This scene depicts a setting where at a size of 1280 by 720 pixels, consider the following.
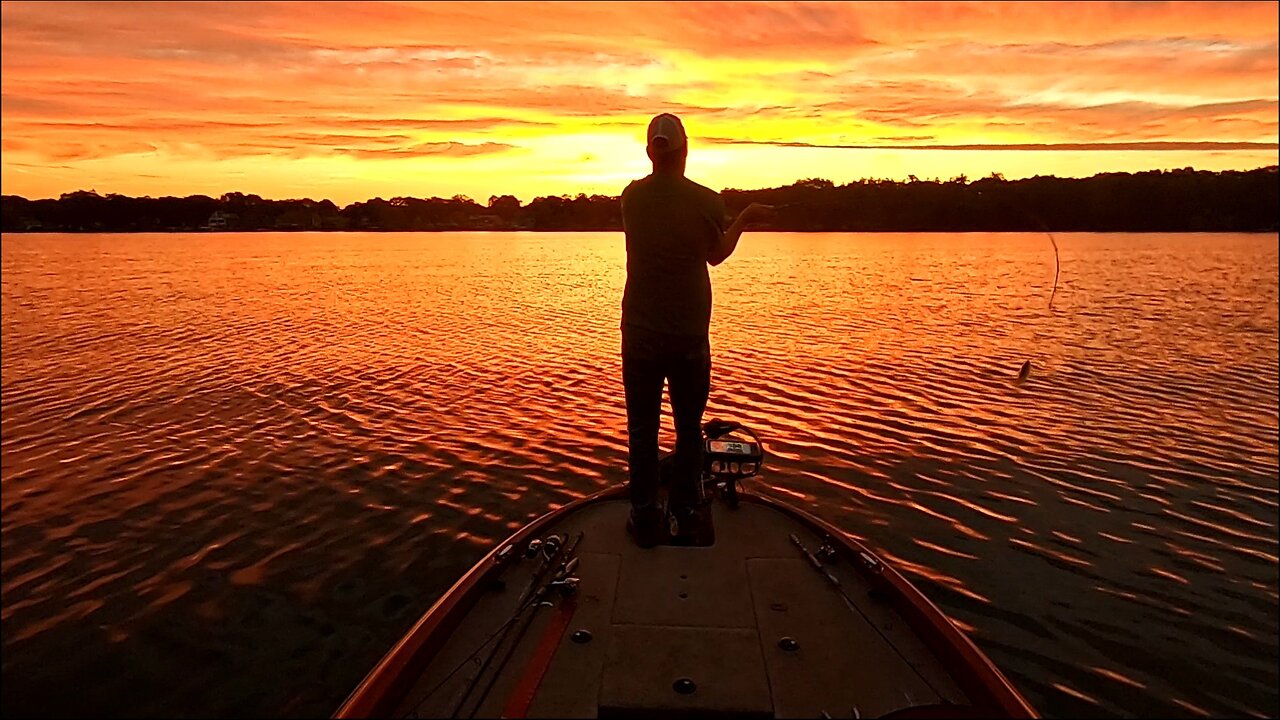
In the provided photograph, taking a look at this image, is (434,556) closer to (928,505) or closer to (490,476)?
(490,476)

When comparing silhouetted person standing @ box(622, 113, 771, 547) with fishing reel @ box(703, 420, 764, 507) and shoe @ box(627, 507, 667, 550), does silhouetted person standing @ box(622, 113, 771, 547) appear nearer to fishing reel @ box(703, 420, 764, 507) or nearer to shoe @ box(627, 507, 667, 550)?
shoe @ box(627, 507, 667, 550)

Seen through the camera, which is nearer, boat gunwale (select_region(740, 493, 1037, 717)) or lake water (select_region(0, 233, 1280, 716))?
boat gunwale (select_region(740, 493, 1037, 717))

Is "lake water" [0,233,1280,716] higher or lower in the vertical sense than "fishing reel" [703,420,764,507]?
lower

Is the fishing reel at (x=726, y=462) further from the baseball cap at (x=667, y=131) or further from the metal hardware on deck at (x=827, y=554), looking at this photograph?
the baseball cap at (x=667, y=131)

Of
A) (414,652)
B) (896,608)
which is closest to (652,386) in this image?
(896,608)

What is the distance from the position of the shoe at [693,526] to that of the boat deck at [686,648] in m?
0.15

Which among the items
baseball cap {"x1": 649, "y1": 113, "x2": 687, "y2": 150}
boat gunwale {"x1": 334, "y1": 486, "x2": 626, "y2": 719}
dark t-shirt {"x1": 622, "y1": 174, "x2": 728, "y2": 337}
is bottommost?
boat gunwale {"x1": 334, "y1": 486, "x2": 626, "y2": 719}

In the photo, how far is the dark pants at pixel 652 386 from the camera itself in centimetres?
632

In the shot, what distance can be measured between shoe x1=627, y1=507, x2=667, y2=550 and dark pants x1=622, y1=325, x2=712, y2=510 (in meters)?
0.06

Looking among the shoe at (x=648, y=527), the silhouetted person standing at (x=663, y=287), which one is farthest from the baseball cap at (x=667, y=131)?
the shoe at (x=648, y=527)

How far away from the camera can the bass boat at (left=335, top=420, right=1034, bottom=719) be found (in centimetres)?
437

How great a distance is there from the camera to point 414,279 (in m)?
60.8

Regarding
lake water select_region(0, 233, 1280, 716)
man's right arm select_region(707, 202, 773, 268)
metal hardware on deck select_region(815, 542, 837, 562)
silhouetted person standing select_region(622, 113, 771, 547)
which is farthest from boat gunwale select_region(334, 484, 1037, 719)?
lake water select_region(0, 233, 1280, 716)

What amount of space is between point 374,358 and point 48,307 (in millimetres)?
22827
